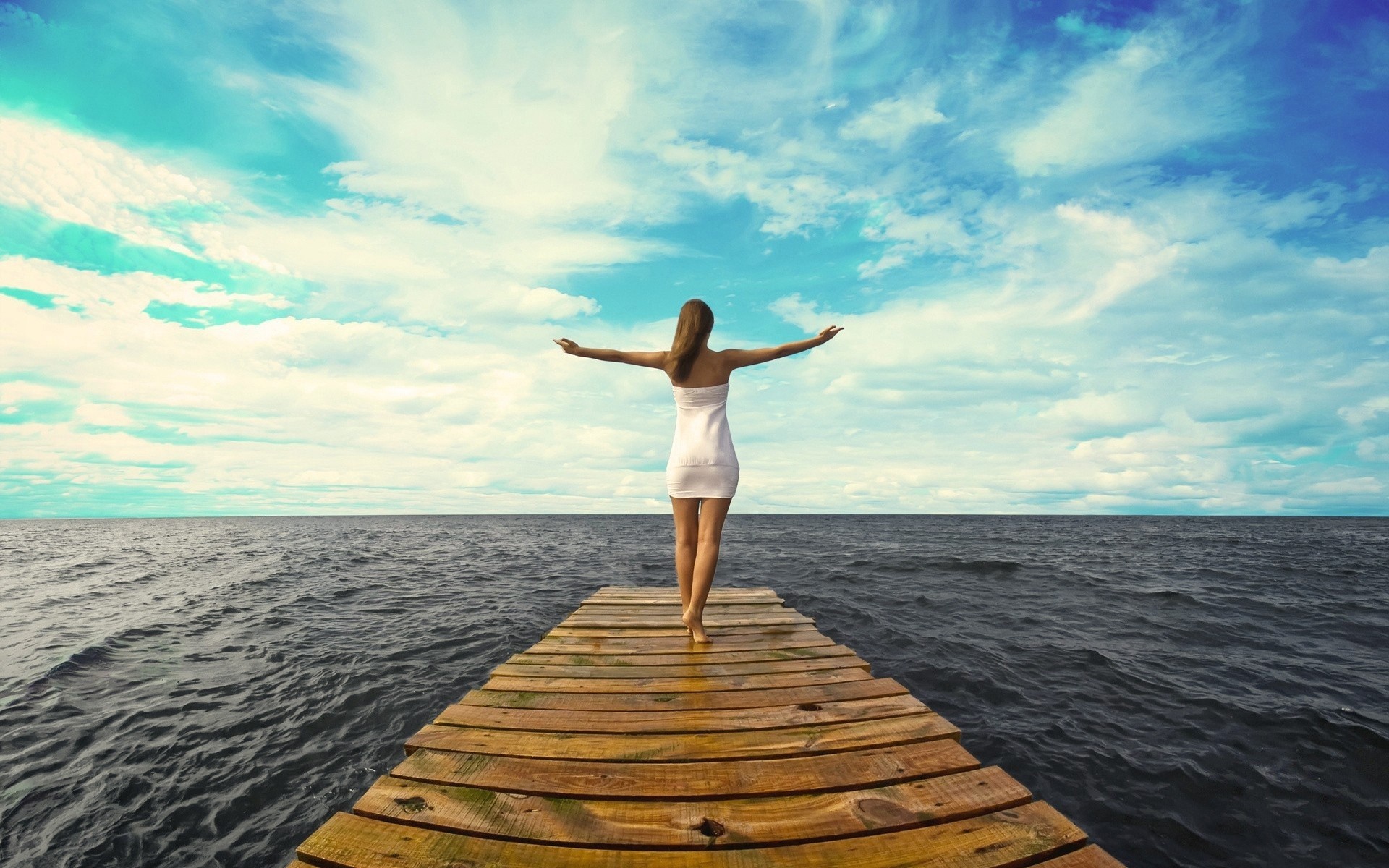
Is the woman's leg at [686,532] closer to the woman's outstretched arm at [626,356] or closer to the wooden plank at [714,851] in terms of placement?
the woman's outstretched arm at [626,356]

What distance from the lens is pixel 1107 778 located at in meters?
5.75

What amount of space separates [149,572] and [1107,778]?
31.1m

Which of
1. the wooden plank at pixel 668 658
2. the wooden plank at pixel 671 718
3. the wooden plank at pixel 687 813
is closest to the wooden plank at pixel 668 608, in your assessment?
the wooden plank at pixel 668 658

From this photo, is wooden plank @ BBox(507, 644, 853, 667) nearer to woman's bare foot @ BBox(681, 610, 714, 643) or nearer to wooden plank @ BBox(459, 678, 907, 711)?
woman's bare foot @ BBox(681, 610, 714, 643)

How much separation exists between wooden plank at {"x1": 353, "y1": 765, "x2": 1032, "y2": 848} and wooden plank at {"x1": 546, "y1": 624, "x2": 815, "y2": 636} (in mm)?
3282

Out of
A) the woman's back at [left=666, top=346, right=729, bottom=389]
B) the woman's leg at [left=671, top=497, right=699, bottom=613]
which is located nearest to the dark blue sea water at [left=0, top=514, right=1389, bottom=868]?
the woman's leg at [left=671, top=497, right=699, bottom=613]

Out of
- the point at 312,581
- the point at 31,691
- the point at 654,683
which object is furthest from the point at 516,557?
the point at 654,683

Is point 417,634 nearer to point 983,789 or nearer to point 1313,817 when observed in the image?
point 983,789

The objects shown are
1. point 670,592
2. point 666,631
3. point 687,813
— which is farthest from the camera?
point 670,592

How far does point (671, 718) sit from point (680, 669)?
44.3 inches

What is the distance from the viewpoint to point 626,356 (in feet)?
18.1

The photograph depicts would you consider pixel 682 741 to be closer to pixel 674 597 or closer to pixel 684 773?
pixel 684 773

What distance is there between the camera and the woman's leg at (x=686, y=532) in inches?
214

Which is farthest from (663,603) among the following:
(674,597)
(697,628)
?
(697,628)
